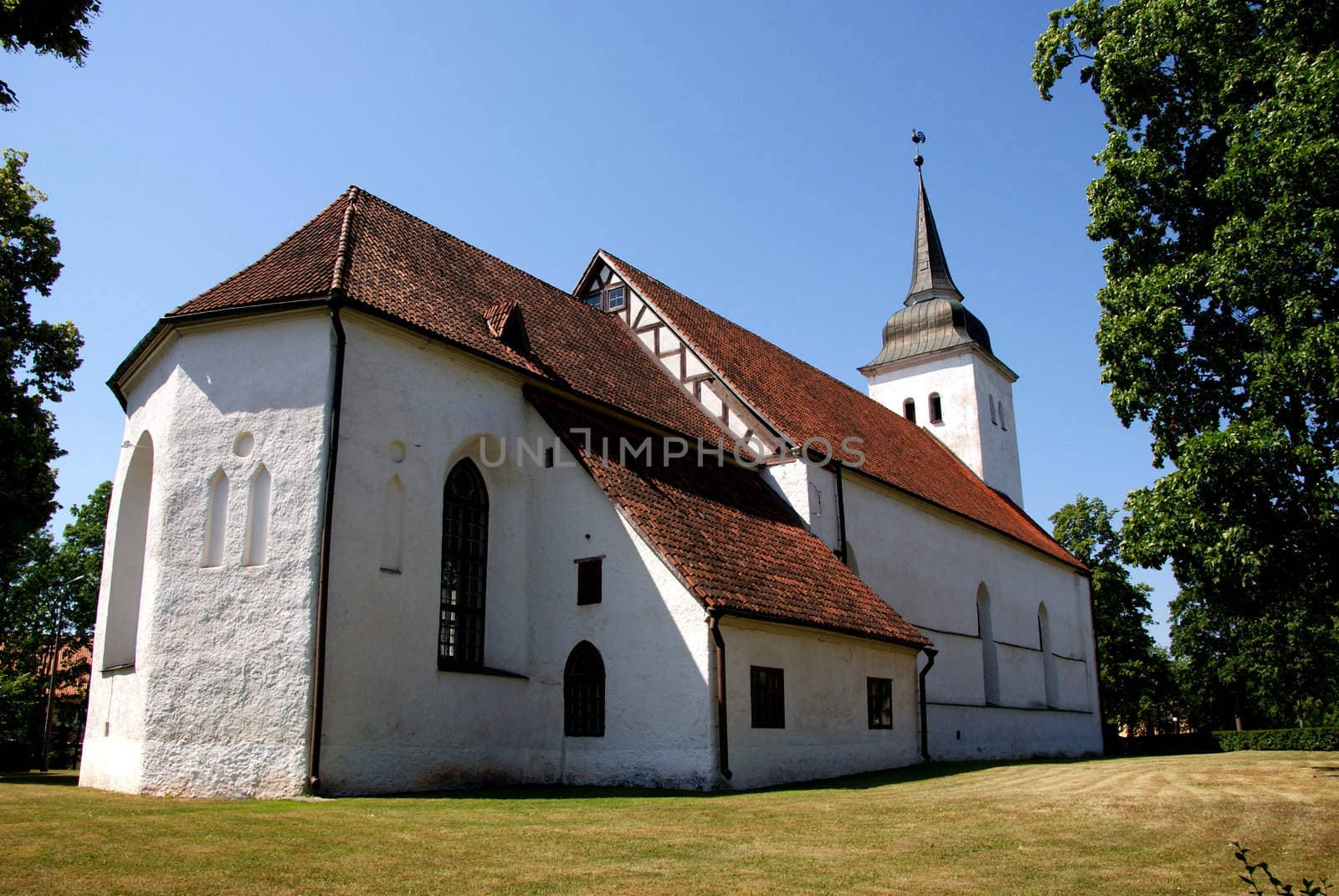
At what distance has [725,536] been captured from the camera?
58.5 ft

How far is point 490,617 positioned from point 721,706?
4172 mm

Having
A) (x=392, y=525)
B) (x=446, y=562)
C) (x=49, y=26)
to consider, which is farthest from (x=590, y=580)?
(x=49, y=26)

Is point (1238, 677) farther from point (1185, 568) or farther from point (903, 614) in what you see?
point (1185, 568)

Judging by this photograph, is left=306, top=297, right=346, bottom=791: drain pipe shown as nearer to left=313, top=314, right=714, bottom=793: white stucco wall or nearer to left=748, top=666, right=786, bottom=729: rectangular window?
left=313, top=314, right=714, bottom=793: white stucco wall

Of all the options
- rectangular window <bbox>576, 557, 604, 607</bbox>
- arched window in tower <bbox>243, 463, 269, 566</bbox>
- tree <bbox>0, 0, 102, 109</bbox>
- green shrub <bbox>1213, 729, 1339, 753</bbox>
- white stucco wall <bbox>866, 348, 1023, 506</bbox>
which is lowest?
green shrub <bbox>1213, 729, 1339, 753</bbox>

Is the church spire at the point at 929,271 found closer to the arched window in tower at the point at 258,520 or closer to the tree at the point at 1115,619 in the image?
the tree at the point at 1115,619

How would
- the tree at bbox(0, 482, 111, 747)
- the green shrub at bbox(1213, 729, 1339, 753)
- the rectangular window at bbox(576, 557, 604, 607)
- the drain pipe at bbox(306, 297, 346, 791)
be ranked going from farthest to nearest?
the green shrub at bbox(1213, 729, 1339, 753) → the tree at bbox(0, 482, 111, 747) → the rectangular window at bbox(576, 557, 604, 607) → the drain pipe at bbox(306, 297, 346, 791)

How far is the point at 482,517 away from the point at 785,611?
520cm

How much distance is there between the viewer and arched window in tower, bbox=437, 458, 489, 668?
53.0 ft

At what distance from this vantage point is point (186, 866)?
7.34m

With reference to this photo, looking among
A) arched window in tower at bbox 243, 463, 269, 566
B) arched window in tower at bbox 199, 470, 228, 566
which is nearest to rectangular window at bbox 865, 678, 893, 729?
arched window in tower at bbox 243, 463, 269, 566

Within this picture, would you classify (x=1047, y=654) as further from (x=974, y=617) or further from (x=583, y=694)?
(x=583, y=694)

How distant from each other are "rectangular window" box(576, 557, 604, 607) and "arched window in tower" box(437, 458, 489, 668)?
1579mm

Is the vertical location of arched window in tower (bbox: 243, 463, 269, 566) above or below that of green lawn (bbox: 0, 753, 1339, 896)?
above
